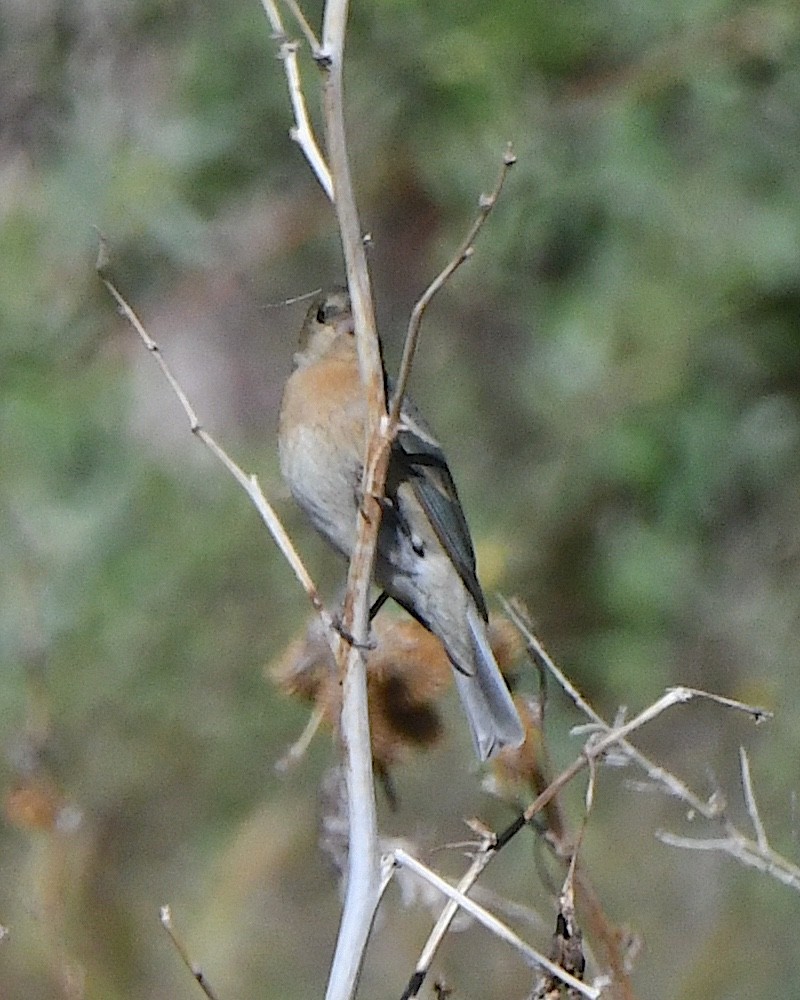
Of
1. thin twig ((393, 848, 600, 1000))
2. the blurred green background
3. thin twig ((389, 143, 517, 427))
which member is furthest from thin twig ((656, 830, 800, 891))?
the blurred green background

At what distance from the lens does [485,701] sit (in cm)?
344

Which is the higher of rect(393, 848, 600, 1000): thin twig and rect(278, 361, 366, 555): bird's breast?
rect(393, 848, 600, 1000): thin twig

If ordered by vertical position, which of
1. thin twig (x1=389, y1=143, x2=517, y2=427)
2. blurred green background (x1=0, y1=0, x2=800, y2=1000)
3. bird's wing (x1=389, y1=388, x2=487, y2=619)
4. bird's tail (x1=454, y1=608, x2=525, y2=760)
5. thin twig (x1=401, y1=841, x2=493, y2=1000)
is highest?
thin twig (x1=389, y1=143, x2=517, y2=427)

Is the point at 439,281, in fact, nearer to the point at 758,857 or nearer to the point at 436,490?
the point at 758,857

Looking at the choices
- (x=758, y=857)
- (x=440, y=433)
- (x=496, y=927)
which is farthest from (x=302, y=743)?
(x=440, y=433)

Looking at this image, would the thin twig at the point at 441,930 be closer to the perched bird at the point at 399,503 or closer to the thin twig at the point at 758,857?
the thin twig at the point at 758,857

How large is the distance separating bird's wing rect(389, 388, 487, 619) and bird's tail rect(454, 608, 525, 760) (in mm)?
69

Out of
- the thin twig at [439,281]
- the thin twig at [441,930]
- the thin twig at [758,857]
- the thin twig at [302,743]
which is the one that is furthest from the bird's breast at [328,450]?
the thin twig at [441,930]

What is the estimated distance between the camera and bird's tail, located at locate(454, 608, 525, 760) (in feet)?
10.8

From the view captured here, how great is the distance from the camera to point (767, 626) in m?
6.50

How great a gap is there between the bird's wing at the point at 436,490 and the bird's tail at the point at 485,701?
7 cm

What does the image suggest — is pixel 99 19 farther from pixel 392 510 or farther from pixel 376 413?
pixel 376 413

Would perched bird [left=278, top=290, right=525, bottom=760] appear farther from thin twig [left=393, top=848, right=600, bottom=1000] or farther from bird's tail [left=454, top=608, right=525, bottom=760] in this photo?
thin twig [left=393, top=848, right=600, bottom=1000]

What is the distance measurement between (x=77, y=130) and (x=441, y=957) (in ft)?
9.65
